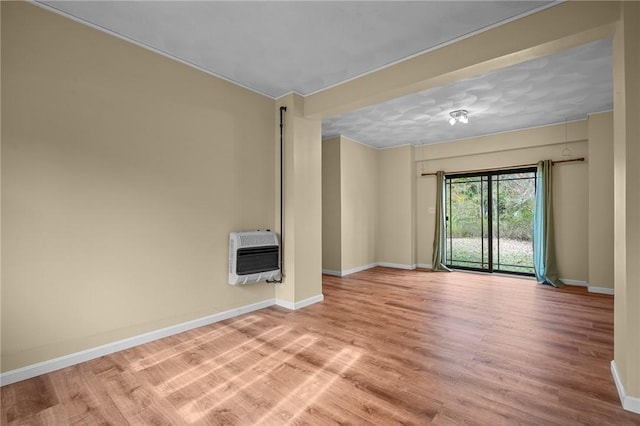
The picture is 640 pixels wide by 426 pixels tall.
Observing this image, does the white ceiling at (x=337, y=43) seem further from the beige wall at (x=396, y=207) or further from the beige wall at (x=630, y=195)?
the beige wall at (x=396, y=207)

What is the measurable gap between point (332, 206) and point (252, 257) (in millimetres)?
2971

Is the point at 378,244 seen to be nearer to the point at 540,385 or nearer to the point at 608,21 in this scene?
the point at 540,385

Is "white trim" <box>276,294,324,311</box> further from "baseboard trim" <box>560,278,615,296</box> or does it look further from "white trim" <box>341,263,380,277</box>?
"baseboard trim" <box>560,278,615,296</box>

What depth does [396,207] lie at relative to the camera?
23.3ft

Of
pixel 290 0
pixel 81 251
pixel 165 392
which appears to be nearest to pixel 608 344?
pixel 165 392

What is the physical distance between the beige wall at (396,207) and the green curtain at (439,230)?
1.63ft

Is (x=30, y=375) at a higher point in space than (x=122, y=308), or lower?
lower

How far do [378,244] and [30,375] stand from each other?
622cm

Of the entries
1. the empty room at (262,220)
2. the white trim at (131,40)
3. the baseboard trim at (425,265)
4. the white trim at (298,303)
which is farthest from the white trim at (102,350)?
the baseboard trim at (425,265)

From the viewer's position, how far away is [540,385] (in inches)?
86.0

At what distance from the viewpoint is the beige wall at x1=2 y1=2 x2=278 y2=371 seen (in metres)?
2.26

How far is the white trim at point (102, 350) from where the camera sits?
2.23m

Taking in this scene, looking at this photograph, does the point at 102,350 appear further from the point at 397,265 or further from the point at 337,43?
the point at 397,265

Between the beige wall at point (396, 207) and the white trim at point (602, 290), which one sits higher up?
the beige wall at point (396, 207)
